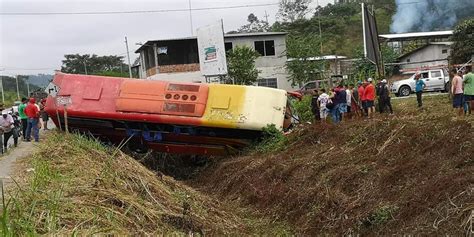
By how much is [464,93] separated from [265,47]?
21.8 m

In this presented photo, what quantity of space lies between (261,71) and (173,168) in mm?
20642

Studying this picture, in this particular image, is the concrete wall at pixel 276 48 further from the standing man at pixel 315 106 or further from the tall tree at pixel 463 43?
the standing man at pixel 315 106

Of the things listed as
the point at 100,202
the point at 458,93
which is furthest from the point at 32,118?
the point at 458,93

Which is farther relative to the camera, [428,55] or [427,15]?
[427,15]

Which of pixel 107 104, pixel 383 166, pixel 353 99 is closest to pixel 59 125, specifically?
pixel 107 104

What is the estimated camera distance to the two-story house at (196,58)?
32.9 meters

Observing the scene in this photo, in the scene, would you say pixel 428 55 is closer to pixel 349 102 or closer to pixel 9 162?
pixel 349 102

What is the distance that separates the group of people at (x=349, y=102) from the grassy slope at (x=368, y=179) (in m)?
3.71

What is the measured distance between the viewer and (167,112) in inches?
441

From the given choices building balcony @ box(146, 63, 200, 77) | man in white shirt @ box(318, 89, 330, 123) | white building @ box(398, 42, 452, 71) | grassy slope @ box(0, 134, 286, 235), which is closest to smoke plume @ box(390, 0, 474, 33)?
white building @ box(398, 42, 452, 71)

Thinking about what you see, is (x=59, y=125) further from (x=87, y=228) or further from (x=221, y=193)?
(x=87, y=228)

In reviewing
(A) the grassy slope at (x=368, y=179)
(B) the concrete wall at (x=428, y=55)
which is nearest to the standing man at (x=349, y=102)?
(A) the grassy slope at (x=368, y=179)

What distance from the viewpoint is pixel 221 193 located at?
994cm

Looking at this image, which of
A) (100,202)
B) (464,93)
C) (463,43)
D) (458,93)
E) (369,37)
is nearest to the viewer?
(100,202)
